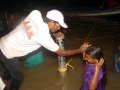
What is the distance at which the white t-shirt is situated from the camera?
366 cm

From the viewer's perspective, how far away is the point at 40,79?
4910mm

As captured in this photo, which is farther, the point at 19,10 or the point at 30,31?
the point at 19,10

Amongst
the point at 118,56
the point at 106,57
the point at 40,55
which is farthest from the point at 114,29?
the point at 40,55

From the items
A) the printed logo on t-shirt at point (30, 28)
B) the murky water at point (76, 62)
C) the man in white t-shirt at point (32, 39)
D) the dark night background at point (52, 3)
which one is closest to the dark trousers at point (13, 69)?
the man in white t-shirt at point (32, 39)

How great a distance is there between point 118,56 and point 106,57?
0.70 meters

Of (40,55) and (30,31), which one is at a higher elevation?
(30,31)

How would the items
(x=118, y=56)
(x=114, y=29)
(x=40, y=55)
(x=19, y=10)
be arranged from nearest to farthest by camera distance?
(x=118, y=56)
(x=40, y=55)
(x=114, y=29)
(x=19, y=10)

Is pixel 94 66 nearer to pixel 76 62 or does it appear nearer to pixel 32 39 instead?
pixel 32 39

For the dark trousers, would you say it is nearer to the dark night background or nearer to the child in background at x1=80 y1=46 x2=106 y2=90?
the child in background at x1=80 y1=46 x2=106 y2=90

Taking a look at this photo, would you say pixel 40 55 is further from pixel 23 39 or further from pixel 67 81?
pixel 23 39

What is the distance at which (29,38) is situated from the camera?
3805mm

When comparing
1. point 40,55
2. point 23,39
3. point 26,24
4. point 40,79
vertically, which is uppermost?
point 26,24

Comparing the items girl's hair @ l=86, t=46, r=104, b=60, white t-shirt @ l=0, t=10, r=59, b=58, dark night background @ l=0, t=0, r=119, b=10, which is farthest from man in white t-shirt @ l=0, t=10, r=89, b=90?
dark night background @ l=0, t=0, r=119, b=10

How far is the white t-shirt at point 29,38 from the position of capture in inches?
144
